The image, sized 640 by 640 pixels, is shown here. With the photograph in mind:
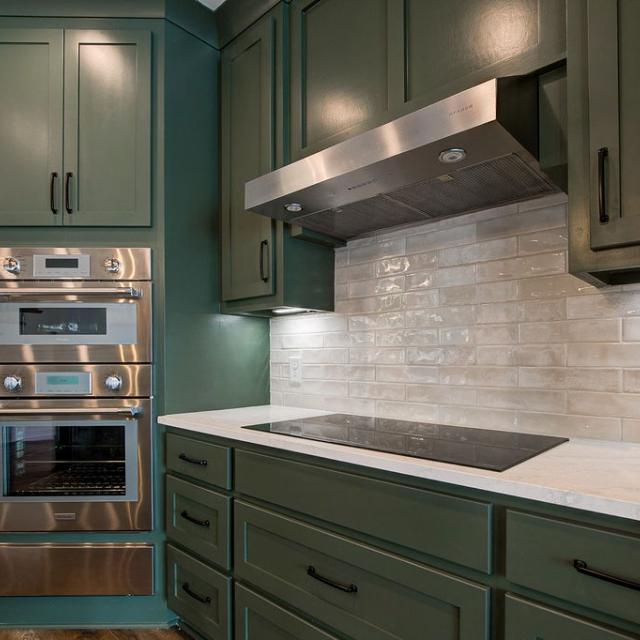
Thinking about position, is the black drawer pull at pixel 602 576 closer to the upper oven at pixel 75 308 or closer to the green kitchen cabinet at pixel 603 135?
the green kitchen cabinet at pixel 603 135

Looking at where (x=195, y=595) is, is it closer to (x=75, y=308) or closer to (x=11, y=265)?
(x=75, y=308)

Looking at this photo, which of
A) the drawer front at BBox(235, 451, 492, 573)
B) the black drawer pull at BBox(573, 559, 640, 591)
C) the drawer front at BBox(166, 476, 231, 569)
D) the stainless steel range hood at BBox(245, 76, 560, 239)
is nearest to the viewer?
the black drawer pull at BBox(573, 559, 640, 591)

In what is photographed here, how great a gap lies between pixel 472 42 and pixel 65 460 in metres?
2.19

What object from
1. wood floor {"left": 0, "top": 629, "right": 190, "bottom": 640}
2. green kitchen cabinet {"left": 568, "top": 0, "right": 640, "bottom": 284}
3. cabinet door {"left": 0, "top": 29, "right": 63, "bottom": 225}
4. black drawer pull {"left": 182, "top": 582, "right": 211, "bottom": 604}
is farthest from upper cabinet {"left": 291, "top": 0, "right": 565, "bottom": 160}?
wood floor {"left": 0, "top": 629, "right": 190, "bottom": 640}

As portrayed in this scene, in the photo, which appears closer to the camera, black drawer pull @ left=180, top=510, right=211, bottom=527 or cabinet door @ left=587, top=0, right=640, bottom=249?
cabinet door @ left=587, top=0, right=640, bottom=249

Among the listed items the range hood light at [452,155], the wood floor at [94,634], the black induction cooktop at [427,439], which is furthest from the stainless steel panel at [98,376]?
the range hood light at [452,155]

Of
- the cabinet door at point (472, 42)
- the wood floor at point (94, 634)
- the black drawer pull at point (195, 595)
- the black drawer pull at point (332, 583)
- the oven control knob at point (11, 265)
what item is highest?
the cabinet door at point (472, 42)

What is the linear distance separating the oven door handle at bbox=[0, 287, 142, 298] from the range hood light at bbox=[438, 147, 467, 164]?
1375 mm

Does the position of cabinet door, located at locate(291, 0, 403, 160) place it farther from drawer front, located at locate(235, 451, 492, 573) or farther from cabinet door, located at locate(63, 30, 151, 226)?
drawer front, located at locate(235, 451, 492, 573)

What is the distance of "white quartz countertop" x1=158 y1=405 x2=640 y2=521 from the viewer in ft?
3.12

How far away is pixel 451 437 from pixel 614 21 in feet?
3.88

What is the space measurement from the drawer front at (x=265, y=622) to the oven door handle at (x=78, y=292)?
1.22m

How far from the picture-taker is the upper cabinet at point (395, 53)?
1380 mm

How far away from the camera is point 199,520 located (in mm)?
1913
